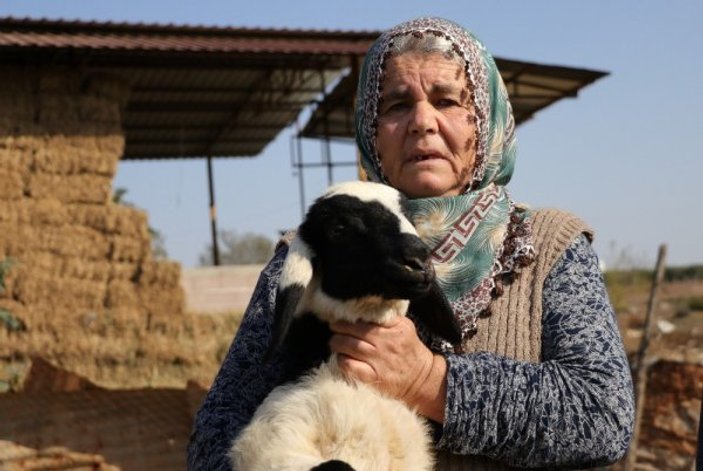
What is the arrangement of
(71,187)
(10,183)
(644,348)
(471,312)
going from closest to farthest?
(471,312) → (644,348) → (10,183) → (71,187)

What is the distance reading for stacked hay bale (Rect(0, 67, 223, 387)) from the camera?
9672mm

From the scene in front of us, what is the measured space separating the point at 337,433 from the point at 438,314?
1.21 ft

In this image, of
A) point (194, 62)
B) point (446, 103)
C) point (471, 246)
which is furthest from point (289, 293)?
point (194, 62)

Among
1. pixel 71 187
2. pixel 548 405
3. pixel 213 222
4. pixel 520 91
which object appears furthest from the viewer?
pixel 213 222

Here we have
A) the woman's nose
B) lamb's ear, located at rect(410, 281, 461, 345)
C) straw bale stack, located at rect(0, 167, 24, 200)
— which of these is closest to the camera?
lamb's ear, located at rect(410, 281, 461, 345)

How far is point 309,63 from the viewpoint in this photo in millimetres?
11234

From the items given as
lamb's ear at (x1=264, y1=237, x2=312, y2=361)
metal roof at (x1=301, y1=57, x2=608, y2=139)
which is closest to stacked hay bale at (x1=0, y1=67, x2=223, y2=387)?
metal roof at (x1=301, y1=57, x2=608, y2=139)

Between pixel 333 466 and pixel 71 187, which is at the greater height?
pixel 71 187

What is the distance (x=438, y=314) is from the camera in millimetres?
2260

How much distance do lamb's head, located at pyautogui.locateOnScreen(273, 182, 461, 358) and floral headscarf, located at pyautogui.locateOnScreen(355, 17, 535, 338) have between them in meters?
0.12

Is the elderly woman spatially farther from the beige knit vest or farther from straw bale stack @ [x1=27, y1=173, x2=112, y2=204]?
straw bale stack @ [x1=27, y1=173, x2=112, y2=204]

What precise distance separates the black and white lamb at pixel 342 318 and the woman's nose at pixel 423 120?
0.20 m

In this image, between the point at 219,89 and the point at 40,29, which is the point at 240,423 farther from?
the point at 219,89

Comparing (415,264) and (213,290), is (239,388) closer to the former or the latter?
(415,264)
